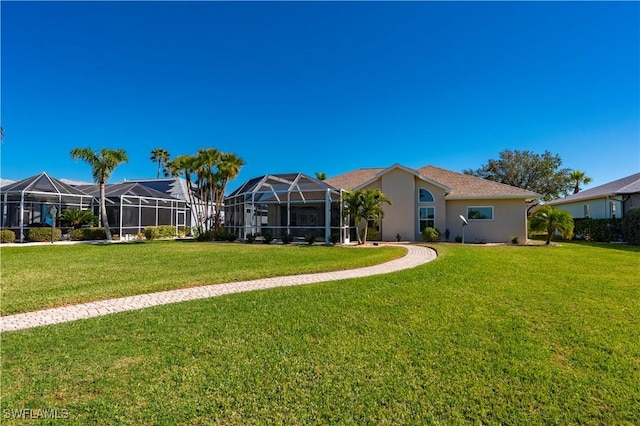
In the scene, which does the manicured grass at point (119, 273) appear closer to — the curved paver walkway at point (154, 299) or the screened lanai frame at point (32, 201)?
the curved paver walkway at point (154, 299)

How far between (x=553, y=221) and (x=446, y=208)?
6.14 metres

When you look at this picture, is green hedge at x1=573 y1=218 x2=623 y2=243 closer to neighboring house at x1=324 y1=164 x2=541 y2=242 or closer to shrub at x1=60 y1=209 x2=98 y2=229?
neighboring house at x1=324 y1=164 x2=541 y2=242

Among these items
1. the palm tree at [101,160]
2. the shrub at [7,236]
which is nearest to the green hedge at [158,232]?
the palm tree at [101,160]

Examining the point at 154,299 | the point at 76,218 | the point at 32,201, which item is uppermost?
the point at 32,201

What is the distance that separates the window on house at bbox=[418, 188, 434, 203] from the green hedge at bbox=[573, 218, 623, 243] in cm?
1214

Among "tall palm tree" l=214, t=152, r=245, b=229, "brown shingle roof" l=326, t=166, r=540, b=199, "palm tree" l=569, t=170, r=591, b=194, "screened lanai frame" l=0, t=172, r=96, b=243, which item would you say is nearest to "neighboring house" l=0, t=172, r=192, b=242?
"screened lanai frame" l=0, t=172, r=96, b=243

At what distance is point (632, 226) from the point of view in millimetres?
18547

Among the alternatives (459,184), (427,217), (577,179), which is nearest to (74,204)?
(427,217)

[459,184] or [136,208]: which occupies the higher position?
[459,184]

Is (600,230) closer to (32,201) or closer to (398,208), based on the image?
(398,208)

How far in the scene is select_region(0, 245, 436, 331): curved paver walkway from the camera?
5.28m

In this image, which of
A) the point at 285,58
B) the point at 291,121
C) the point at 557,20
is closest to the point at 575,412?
the point at 557,20

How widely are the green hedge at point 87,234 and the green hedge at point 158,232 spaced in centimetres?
292

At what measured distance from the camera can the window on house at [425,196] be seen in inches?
840
